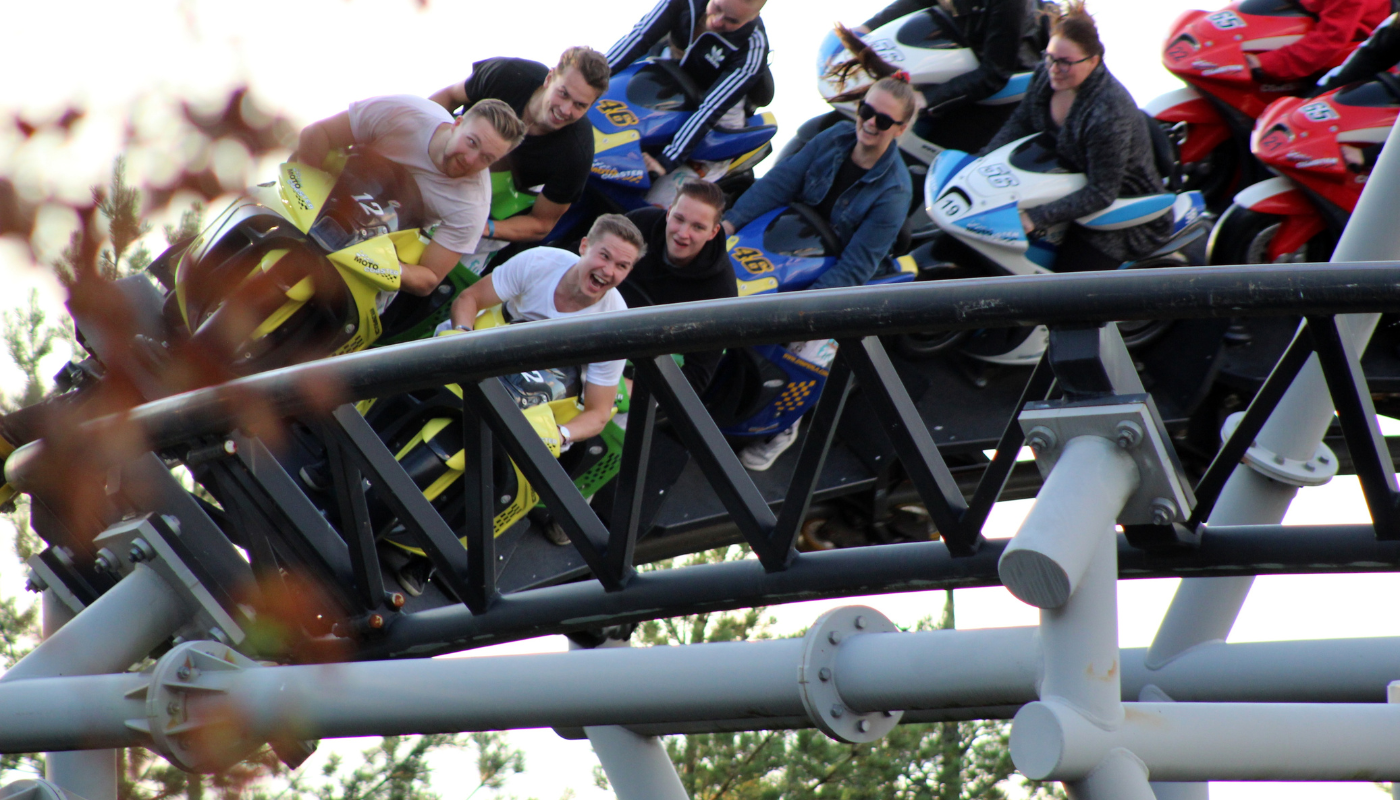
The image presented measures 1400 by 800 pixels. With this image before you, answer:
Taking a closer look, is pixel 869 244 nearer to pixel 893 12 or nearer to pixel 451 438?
pixel 893 12

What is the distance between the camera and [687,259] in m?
4.07

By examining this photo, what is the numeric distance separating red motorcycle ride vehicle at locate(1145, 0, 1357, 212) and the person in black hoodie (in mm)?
1986

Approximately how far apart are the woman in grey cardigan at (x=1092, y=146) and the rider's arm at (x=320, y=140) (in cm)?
363

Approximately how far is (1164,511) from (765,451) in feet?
7.10

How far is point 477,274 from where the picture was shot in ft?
13.2


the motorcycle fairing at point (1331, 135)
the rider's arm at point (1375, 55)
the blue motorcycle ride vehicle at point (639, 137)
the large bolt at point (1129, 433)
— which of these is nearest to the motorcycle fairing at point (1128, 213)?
the motorcycle fairing at point (1331, 135)

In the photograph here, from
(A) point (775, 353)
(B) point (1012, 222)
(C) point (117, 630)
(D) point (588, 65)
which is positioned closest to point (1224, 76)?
(B) point (1012, 222)

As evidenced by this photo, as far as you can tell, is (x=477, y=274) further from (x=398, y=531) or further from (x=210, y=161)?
(x=210, y=161)

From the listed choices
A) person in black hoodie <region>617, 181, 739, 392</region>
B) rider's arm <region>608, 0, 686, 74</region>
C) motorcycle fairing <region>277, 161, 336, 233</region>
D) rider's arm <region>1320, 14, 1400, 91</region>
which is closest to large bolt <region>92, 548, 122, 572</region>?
motorcycle fairing <region>277, 161, 336, 233</region>

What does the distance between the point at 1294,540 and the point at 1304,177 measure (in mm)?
2012

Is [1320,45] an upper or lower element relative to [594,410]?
upper

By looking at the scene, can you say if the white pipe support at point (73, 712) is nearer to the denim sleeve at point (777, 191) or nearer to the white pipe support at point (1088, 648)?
the white pipe support at point (1088, 648)

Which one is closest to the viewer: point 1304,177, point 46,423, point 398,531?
point 46,423

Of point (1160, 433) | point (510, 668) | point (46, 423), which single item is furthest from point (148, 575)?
point (1160, 433)
